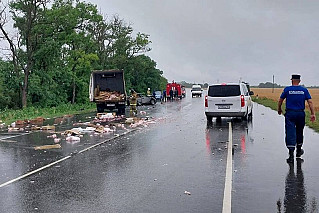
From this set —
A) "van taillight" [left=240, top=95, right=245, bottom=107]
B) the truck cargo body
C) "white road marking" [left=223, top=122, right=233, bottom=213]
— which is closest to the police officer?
"white road marking" [left=223, top=122, right=233, bottom=213]

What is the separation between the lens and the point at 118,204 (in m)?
6.16

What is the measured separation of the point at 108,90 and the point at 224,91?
1192cm

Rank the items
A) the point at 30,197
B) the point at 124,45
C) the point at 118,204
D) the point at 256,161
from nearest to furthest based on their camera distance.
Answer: the point at 118,204 → the point at 30,197 → the point at 256,161 → the point at 124,45

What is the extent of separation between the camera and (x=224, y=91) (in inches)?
786

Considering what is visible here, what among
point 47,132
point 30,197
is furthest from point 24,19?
point 30,197

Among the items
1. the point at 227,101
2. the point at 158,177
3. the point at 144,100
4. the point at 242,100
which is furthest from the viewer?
the point at 144,100

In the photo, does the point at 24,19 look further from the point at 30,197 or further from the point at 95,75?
the point at 30,197

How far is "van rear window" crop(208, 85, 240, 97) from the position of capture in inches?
780

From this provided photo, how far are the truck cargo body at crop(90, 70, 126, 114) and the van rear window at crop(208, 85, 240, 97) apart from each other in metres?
10.1

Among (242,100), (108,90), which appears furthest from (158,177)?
(108,90)

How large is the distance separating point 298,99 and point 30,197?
251 inches

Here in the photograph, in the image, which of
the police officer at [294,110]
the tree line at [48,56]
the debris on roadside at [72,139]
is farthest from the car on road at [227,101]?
the tree line at [48,56]

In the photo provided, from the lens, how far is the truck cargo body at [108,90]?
2898 cm

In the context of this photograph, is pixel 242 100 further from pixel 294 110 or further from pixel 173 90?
pixel 173 90
